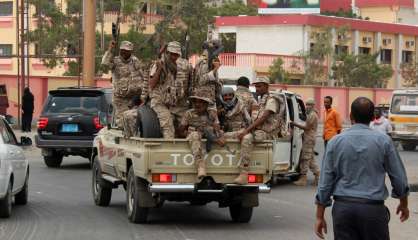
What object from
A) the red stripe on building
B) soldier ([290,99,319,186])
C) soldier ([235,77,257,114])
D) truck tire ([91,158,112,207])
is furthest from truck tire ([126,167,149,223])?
the red stripe on building

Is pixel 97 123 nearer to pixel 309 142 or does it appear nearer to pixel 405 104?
pixel 309 142

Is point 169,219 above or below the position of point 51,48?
below

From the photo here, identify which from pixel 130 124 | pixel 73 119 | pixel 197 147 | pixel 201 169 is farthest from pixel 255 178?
pixel 73 119

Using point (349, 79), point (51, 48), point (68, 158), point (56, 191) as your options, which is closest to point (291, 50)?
point (349, 79)

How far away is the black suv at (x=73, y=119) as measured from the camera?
68.7ft

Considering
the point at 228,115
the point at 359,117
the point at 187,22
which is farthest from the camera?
the point at 187,22

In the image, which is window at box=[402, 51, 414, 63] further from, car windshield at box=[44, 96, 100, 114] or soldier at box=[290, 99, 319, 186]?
soldier at box=[290, 99, 319, 186]

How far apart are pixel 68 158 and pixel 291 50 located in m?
39.9

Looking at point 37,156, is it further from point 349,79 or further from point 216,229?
point 349,79

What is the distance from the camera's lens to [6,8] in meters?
65.7

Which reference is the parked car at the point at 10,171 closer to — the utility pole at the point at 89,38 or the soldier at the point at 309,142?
the soldier at the point at 309,142

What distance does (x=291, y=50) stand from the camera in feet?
209

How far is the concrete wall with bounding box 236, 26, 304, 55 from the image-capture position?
208ft

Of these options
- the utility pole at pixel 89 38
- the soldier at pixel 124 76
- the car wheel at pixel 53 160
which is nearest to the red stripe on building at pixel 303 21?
the utility pole at pixel 89 38
